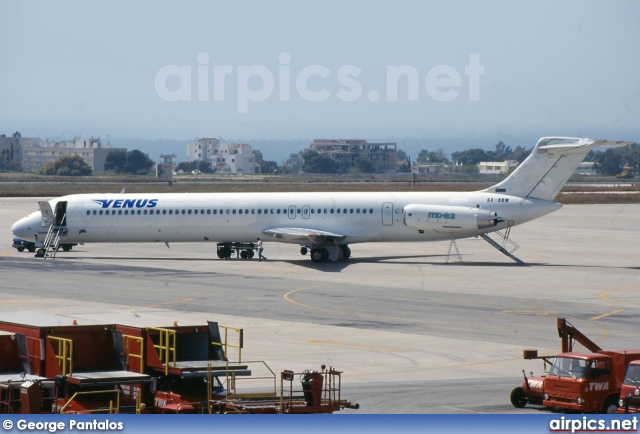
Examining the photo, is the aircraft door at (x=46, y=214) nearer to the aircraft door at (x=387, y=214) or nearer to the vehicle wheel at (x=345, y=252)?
the vehicle wheel at (x=345, y=252)

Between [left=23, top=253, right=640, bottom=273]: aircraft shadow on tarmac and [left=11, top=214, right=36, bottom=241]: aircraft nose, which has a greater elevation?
[left=11, top=214, right=36, bottom=241]: aircraft nose

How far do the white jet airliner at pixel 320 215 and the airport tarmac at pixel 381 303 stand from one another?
1633mm

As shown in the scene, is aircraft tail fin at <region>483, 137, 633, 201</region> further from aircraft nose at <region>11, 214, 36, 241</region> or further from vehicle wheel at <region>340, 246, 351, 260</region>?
aircraft nose at <region>11, 214, 36, 241</region>

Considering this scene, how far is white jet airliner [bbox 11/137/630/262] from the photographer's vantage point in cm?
5891

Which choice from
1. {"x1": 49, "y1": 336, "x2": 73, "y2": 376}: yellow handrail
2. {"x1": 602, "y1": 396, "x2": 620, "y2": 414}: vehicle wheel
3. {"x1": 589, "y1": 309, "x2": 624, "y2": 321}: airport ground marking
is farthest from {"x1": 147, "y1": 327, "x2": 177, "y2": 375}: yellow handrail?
{"x1": 589, "y1": 309, "x2": 624, "y2": 321}: airport ground marking

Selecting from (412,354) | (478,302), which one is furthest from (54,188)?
(412,354)

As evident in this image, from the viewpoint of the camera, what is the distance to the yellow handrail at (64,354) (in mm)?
19953

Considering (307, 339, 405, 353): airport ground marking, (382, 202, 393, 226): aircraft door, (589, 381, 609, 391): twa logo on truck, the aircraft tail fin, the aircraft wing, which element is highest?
the aircraft tail fin

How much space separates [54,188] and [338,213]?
104 meters

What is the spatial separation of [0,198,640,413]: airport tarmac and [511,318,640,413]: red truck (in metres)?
0.56

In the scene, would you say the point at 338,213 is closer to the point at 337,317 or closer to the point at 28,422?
the point at 337,317

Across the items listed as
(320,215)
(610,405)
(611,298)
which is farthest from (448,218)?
(610,405)

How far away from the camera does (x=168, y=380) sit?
66.9 feet

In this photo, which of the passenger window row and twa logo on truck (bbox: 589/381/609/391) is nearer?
twa logo on truck (bbox: 589/381/609/391)
